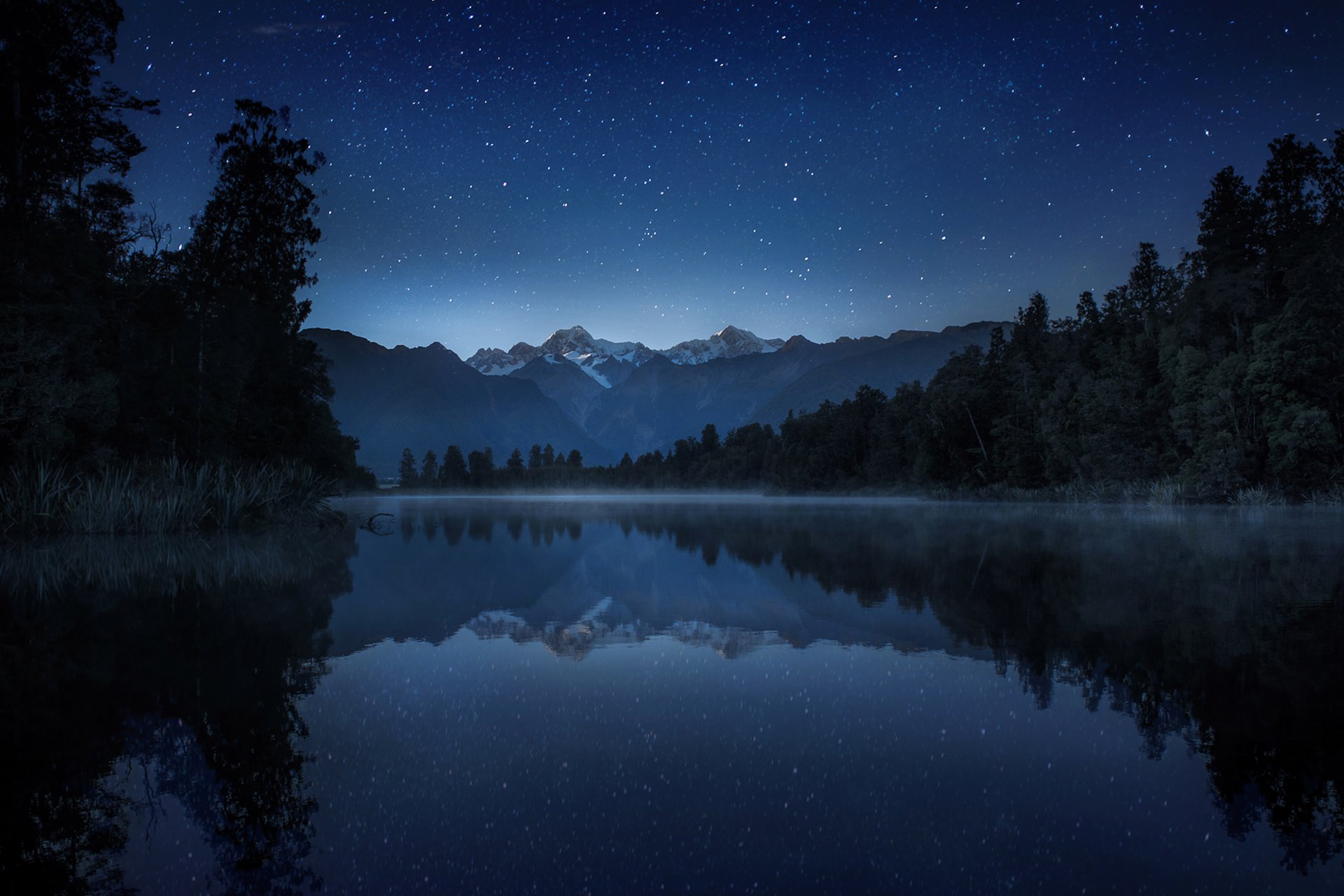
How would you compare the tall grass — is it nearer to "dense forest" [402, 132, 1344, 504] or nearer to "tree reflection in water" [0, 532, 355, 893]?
"tree reflection in water" [0, 532, 355, 893]

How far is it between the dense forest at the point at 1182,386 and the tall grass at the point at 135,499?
1843 inches

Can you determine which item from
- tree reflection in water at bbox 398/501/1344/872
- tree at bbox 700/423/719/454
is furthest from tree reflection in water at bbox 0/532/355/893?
tree at bbox 700/423/719/454

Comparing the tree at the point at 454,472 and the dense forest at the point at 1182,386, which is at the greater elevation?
the dense forest at the point at 1182,386

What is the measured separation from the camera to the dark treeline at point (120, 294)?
1908cm

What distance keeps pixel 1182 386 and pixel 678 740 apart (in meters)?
52.6

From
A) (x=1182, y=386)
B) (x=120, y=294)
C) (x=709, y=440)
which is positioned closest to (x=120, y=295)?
(x=120, y=294)

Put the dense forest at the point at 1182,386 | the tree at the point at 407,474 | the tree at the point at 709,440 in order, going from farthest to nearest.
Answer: the tree at the point at 407,474 → the tree at the point at 709,440 → the dense forest at the point at 1182,386

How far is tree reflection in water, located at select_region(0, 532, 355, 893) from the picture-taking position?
3.20 metres

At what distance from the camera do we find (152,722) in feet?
15.8

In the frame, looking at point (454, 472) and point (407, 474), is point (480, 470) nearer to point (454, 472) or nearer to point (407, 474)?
point (454, 472)

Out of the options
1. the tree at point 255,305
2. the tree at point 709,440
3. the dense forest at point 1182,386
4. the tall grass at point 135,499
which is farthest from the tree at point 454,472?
the tall grass at point 135,499

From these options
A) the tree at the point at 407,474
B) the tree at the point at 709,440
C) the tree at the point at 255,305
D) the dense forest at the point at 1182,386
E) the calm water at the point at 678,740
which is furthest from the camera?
the tree at the point at 407,474

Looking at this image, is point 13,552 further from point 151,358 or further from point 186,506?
point 151,358

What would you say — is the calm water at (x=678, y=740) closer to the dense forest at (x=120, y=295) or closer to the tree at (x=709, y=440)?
the dense forest at (x=120, y=295)
